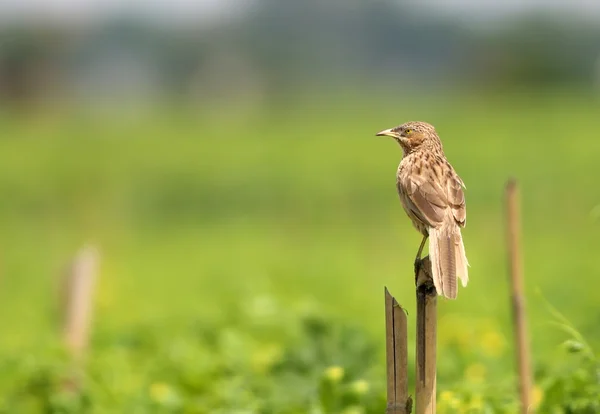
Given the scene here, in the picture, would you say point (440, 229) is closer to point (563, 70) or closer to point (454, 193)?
point (454, 193)

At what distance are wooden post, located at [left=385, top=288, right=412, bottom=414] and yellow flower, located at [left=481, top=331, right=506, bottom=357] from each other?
341 cm

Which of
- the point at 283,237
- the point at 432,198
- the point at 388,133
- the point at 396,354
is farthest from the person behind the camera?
the point at 283,237

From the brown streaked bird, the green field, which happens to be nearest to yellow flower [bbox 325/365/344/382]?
the green field

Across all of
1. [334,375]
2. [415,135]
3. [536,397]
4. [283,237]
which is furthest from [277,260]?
Result: [415,135]

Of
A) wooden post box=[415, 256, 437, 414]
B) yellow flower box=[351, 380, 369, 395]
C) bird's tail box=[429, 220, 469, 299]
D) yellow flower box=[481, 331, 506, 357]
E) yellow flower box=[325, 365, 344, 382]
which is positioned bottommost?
wooden post box=[415, 256, 437, 414]

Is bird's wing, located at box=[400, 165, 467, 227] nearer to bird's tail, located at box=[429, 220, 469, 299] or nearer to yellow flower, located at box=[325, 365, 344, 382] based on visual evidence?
bird's tail, located at box=[429, 220, 469, 299]

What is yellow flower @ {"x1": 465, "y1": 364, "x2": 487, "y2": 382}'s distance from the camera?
5.37 m

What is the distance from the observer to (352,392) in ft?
12.9

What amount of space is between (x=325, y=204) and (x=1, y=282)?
958cm

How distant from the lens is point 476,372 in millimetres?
5539

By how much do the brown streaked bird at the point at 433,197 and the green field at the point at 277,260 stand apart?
490 mm

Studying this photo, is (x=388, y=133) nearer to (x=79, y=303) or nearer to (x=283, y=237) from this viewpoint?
(x=79, y=303)

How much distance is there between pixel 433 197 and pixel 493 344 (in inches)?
132

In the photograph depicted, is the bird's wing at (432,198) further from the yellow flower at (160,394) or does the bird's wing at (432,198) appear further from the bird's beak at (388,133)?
the yellow flower at (160,394)
